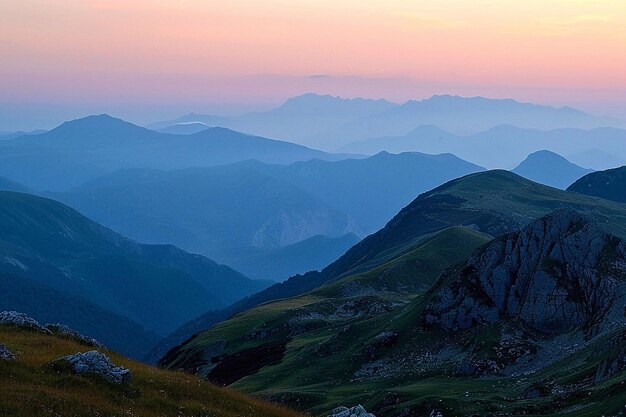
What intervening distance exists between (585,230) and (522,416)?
43.7 metres

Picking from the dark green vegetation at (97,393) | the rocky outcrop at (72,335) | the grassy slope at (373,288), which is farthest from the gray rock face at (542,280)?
the rocky outcrop at (72,335)

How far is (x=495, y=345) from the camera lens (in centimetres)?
7706

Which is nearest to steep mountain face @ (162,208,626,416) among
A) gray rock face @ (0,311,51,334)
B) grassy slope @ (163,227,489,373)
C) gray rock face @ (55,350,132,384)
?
grassy slope @ (163,227,489,373)

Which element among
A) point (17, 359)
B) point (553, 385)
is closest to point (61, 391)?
point (17, 359)

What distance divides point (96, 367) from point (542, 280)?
2535 inches

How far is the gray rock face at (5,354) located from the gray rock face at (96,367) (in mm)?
2038

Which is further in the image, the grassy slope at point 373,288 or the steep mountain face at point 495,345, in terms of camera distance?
the grassy slope at point 373,288

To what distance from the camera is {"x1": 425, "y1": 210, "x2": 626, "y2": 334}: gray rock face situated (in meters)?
79.0

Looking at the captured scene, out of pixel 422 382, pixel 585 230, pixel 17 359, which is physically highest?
pixel 585 230

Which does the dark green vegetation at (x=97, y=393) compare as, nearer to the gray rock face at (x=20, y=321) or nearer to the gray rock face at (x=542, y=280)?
the gray rock face at (x=20, y=321)

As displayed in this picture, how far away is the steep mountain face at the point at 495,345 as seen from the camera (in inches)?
2251

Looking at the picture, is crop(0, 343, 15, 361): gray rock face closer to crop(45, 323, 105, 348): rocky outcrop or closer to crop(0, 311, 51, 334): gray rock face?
crop(45, 323, 105, 348): rocky outcrop

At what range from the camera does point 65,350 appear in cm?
3450

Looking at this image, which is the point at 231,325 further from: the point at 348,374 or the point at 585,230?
the point at 585,230
